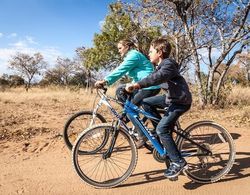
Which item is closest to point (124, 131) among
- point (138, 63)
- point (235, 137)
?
point (138, 63)

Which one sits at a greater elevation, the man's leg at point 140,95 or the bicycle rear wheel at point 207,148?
the man's leg at point 140,95

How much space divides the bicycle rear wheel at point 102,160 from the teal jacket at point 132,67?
3.05 ft

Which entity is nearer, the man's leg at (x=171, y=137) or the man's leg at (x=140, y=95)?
the man's leg at (x=171, y=137)

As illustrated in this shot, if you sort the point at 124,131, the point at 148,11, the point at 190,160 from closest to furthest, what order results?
the point at 124,131 < the point at 190,160 < the point at 148,11

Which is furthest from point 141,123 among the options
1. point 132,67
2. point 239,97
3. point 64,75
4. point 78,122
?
point 64,75

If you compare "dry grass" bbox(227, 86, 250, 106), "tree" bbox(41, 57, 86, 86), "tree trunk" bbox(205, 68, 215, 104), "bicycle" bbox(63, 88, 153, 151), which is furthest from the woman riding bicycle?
"tree" bbox(41, 57, 86, 86)

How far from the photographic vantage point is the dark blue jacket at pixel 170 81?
4238 mm

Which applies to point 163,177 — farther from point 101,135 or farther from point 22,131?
point 22,131

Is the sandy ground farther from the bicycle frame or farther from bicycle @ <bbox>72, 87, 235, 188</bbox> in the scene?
the bicycle frame

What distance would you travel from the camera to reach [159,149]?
4676 millimetres

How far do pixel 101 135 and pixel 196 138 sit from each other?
1265mm

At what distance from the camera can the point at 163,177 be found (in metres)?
4.93

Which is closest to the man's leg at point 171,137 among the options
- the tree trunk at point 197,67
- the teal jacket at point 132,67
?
the teal jacket at point 132,67

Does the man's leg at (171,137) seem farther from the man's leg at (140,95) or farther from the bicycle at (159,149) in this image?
the man's leg at (140,95)
